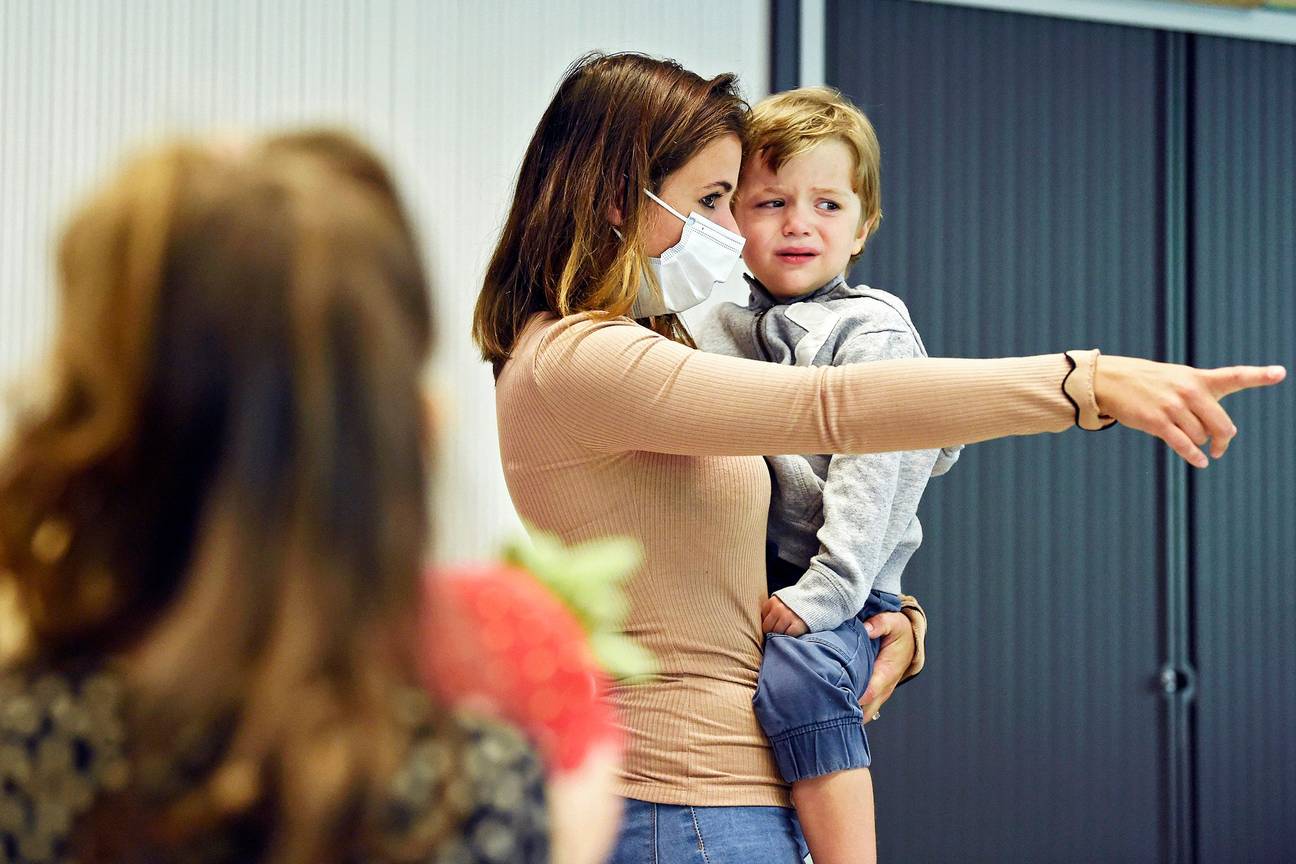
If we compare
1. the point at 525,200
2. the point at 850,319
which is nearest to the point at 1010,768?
the point at 850,319

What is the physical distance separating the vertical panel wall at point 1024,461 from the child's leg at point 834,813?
1699 millimetres

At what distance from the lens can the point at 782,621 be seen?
1696 millimetres

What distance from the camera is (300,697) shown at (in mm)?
731

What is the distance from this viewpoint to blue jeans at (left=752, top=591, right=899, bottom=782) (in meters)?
1.62

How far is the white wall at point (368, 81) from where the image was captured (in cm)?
295

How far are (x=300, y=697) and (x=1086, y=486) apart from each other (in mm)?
3119

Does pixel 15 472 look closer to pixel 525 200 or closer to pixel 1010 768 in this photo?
pixel 525 200

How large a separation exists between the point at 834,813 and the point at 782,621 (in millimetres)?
240

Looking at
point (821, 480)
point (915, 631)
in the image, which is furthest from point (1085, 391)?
point (915, 631)

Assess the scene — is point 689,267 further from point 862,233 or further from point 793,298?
point 862,233

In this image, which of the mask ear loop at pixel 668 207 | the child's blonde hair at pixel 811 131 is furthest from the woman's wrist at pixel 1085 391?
the child's blonde hair at pixel 811 131

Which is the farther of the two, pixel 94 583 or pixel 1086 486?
pixel 1086 486

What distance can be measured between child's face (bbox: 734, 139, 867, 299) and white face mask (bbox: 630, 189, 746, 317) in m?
0.35

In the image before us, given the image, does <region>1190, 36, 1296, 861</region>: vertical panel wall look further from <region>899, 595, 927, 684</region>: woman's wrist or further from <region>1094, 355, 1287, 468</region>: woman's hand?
<region>1094, 355, 1287, 468</region>: woman's hand
